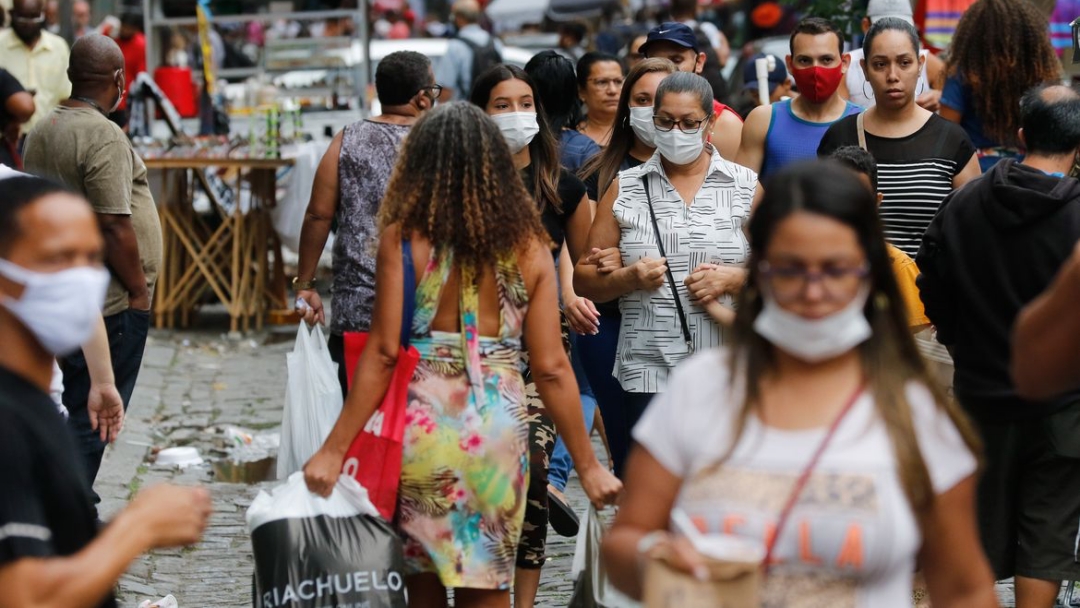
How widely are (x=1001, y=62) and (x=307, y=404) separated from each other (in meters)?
3.54

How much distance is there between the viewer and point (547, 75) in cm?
738

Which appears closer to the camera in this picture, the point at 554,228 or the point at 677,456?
the point at 677,456

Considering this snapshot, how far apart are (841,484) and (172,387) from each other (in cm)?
839

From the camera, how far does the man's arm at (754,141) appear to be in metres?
6.64

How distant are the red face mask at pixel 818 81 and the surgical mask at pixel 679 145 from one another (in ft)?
4.52

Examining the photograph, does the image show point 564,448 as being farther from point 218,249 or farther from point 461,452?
point 218,249

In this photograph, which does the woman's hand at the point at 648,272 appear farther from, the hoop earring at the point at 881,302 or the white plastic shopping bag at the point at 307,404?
the hoop earring at the point at 881,302

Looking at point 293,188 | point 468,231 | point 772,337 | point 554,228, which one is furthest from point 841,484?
point 293,188

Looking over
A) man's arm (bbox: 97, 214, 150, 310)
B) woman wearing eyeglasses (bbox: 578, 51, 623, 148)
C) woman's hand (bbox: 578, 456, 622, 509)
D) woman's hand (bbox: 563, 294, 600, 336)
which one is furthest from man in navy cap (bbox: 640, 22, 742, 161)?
woman's hand (bbox: 578, 456, 622, 509)

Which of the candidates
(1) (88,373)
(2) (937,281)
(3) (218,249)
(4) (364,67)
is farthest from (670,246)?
(4) (364,67)

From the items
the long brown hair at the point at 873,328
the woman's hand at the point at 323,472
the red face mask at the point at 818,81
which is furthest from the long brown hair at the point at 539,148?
the long brown hair at the point at 873,328

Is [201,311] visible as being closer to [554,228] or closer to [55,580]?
[554,228]

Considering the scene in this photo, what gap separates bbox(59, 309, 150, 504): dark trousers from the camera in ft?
19.7

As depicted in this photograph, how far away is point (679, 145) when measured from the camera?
5480 mm
